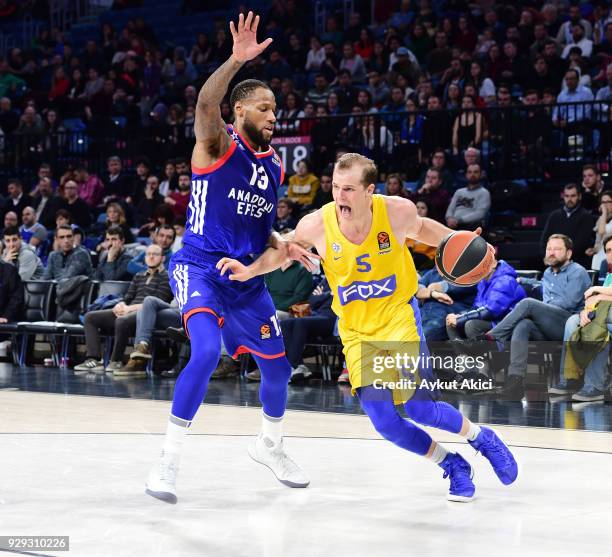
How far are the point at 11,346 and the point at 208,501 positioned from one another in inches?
309

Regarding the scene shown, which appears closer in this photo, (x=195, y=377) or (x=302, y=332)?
(x=195, y=377)

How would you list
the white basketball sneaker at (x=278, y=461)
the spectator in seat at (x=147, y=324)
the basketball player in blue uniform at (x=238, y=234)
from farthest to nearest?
the spectator in seat at (x=147, y=324) → the white basketball sneaker at (x=278, y=461) → the basketball player in blue uniform at (x=238, y=234)

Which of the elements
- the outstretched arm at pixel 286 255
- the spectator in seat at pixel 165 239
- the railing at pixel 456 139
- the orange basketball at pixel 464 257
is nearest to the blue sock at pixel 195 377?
the outstretched arm at pixel 286 255

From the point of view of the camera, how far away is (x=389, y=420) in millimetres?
4633

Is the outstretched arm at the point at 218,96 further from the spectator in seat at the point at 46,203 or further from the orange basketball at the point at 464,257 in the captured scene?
the spectator in seat at the point at 46,203

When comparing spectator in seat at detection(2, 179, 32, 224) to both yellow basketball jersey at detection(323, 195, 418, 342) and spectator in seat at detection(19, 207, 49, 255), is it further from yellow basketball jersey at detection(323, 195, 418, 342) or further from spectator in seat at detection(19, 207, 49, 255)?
yellow basketball jersey at detection(323, 195, 418, 342)

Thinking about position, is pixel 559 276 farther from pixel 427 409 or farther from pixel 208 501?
pixel 208 501

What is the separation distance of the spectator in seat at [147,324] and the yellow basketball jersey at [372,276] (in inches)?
224

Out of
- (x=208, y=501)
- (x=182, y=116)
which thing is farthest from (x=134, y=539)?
(x=182, y=116)

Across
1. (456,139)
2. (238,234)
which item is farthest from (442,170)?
(238,234)

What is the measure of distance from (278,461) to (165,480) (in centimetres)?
73

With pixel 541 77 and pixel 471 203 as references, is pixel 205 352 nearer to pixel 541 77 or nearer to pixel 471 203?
pixel 471 203

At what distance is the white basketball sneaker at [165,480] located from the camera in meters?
4.47

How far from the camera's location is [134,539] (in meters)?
3.85
